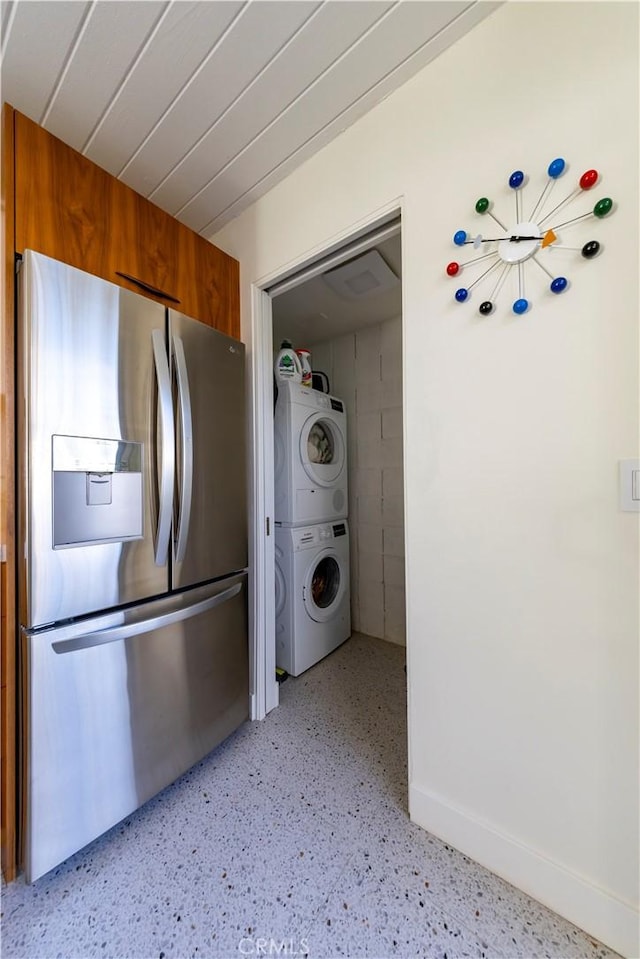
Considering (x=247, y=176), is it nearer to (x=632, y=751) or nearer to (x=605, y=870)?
(x=632, y=751)

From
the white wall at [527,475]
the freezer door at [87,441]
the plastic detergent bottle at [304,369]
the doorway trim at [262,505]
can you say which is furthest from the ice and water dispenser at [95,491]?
the plastic detergent bottle at [304,369]

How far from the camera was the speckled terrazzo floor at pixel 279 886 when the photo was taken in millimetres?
885

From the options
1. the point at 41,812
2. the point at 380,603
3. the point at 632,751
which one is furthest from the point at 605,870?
the point at 380,603

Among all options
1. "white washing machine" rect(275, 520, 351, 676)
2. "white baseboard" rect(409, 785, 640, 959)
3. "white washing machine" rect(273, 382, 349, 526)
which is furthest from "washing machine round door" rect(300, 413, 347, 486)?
"white baseboard" rect(409, 785, 640, 959)

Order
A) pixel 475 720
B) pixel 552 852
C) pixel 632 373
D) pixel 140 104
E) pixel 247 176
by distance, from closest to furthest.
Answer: pixel 632 373, pixel 552 852, pixel 475 720, pixel 140 104, pixel 247 176

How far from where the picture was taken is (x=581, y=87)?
89 cm

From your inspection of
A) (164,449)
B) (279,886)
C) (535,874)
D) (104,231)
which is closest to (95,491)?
(164,449)

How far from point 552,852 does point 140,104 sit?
8.83 ft

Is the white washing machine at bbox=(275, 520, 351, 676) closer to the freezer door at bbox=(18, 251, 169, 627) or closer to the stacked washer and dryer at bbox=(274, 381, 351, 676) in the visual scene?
the stacked washer and dryer at bbox=(274, 381, 351, 676)

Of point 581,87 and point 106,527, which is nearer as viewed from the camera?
point 581,87

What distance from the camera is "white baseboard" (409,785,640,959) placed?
→ 2.81 feet

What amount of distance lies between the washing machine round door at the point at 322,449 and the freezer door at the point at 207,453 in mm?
682

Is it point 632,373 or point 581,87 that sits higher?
point 581,87

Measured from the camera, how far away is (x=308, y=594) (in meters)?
2.24
